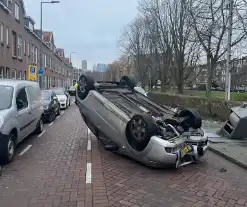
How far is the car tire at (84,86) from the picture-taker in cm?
866

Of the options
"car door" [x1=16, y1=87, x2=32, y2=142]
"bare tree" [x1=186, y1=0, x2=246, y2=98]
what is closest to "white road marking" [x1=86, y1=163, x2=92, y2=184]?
"car door" [x1=16, y1=87, x2=32, y2=142]

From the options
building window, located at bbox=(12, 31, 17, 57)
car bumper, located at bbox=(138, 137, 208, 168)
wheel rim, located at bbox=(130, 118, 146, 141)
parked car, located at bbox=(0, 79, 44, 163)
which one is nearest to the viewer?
car bumper, located at bbox=(138, 137, 208, 168)

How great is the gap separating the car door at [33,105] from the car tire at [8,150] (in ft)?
7.19

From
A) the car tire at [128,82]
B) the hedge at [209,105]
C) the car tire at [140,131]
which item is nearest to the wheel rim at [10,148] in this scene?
the car tire at [140,131]

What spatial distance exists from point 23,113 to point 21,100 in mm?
408

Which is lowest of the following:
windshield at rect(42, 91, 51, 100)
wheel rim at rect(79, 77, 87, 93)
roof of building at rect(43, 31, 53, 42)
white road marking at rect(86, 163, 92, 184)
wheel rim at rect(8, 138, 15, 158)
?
white road marking at rect(86, 163, 92, 184)

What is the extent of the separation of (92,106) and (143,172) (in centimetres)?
253

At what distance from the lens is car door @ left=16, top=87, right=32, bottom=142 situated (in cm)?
794

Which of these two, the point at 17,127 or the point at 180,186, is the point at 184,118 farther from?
the point at 17,127

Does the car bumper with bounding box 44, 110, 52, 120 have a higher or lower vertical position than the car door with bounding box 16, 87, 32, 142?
lower

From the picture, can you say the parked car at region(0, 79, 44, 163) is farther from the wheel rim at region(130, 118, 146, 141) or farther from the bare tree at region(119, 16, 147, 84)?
the bare tree at region(119, 16, 147, 84)

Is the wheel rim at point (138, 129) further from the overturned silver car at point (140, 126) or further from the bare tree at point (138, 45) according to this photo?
the bare tree at point (138, 45)

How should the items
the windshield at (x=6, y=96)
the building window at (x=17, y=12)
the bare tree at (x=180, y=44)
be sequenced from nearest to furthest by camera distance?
the windshield at (x=6, y=96) < the bare tree at (x=180, y=44) < the building window at (x=17, y=12)

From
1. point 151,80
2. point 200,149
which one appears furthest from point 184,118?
point 151,80
